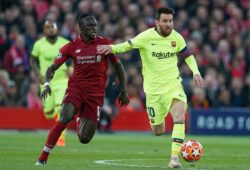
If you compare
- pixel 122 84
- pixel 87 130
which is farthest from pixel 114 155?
pixel 122 84

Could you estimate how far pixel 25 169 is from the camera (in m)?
13.1

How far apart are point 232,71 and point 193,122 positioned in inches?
109

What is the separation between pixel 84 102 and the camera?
47.8ft

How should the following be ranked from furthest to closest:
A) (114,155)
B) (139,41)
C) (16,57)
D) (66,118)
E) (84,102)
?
(16,57) → (114,155) → (139,41) → (84,102) → (66,118)

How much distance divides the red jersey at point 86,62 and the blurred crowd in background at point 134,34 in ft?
39.6

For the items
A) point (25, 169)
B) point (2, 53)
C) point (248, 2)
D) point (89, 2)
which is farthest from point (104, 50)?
point (248, 2)

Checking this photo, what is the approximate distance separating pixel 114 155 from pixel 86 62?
10.8 feet

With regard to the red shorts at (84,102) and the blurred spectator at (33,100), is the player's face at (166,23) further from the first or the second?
the blurred spectator at (33,100)

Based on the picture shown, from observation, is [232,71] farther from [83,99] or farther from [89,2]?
[83,99]

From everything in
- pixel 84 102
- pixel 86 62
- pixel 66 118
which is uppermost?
pixel 86 62

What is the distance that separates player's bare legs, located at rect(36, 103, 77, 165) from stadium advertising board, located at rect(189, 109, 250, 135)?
44.6 ft

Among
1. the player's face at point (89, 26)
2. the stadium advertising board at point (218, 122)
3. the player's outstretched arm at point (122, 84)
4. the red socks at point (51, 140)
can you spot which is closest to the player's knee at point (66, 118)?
the red socks at point (51, 140)

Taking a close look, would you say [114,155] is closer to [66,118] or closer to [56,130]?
[66,118]

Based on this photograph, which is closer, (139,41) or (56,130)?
(56,130)
